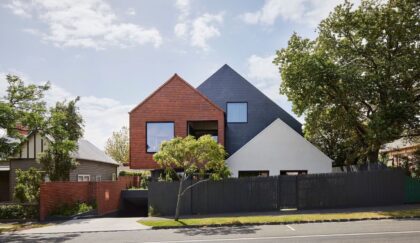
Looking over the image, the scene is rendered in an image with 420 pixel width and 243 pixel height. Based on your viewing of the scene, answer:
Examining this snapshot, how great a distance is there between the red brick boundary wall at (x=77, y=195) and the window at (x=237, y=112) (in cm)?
1049

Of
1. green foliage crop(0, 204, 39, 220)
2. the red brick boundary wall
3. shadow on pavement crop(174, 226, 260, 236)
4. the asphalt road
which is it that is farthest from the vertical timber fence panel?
green foliage crop(0, 204, 39, 220)

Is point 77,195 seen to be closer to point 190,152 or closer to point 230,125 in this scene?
point 190,152

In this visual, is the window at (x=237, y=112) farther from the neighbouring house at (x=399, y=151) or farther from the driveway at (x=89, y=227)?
the driveway at (x=89, y=227)

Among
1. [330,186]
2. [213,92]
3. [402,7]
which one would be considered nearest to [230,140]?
[213,92]

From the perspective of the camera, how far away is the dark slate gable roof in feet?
110

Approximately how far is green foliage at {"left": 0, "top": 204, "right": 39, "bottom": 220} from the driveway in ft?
10.5

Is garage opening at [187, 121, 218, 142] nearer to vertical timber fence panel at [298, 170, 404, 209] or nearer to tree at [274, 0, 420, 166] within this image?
tree at [274, 0, 420, 166]

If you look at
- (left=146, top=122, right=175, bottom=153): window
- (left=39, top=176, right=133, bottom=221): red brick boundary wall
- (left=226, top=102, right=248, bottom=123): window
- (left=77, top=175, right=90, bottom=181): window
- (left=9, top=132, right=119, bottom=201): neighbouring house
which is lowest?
(left=39, top=176, right=133, bottom=221): red brick boundary wall

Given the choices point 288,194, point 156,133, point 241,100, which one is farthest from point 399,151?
point 156,133

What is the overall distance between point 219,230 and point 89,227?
6.76 meters

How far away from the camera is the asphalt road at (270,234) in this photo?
14.7 m

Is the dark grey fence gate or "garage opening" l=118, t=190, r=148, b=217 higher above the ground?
the dark grey fence gate

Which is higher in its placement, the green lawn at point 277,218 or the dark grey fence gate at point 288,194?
the dark grey fence gate at point 288,194

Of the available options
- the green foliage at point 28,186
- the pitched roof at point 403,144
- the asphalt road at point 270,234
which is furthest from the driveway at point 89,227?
the pitched roof at point 403,144
